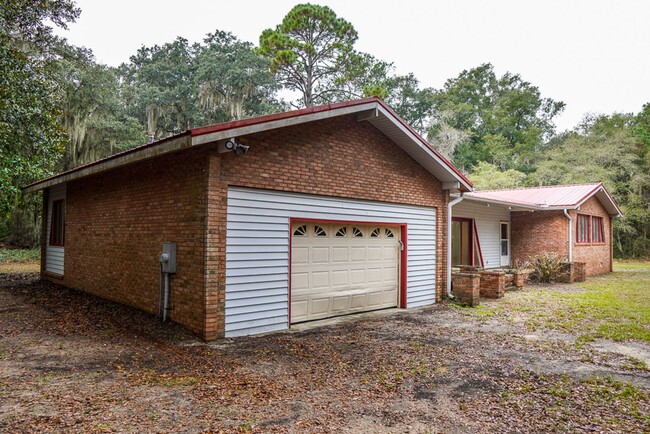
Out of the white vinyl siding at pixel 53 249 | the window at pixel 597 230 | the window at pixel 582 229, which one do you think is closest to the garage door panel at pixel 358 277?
the white vinyl siding at pixel 53 249

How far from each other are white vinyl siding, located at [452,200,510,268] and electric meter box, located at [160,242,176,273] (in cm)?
1149

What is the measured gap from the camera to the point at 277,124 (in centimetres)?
679

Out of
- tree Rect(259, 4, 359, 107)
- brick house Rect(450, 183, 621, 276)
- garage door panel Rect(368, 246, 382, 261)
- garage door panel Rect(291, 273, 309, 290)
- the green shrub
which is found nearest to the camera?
garage door panel Rect(291, 273, 309, 290)

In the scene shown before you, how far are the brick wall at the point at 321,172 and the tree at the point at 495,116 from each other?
97.2 ft

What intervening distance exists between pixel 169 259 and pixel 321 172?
3113mm

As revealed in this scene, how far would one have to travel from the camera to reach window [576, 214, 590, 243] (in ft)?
58.6

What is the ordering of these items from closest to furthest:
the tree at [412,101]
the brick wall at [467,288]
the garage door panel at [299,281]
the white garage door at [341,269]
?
the garage door panel at [299,281] < the white garage door at [341,269] < the brick wall at [467,288] < the tree at [412,101]

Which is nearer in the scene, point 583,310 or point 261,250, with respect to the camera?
point 261,250

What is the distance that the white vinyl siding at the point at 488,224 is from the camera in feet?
53.2

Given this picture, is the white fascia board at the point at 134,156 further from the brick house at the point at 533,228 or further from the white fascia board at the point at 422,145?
the brick house at the point at 533,228

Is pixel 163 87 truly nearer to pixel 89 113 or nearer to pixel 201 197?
pixel 89 113

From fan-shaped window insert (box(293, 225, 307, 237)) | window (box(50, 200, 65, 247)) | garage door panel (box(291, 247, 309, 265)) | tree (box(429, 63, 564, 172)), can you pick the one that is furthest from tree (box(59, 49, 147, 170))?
tree (box(429, 63, 564, 172))

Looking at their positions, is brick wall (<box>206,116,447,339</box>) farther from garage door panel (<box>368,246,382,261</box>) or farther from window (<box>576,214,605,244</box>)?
window (<box>576,214,605,244</box>)

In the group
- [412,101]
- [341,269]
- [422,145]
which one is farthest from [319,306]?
[412,101]
